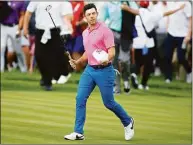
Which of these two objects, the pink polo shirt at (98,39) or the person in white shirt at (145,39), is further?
the person in white shirt at (145,39)

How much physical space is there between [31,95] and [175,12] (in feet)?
16.7

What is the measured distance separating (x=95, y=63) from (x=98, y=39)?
1.01 feet

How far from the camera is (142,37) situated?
2119cm

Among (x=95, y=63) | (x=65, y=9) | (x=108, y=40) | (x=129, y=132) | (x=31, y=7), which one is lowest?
(x=65, y=9)

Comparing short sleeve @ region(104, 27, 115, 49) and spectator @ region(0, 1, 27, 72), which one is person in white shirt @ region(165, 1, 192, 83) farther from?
short sleeve @ region(104, 27, 115, 49)

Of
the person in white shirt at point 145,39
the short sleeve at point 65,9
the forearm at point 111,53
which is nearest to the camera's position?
the forearm at point 111,53

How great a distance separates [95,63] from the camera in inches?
479

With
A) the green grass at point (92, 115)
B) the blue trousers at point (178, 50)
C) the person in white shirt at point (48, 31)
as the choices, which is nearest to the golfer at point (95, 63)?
the green grass at point (92, 115)

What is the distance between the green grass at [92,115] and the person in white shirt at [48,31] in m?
0.47

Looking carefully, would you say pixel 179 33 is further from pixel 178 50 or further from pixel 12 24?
pixel 12 24

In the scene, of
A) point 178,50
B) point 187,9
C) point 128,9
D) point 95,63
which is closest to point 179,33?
point 178,50

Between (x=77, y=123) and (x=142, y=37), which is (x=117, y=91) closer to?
(x=142, y=37)

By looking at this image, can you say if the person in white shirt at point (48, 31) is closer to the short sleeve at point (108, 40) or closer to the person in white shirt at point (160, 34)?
the person in white shirt at point (160, 34)

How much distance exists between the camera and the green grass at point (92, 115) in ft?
41.3
